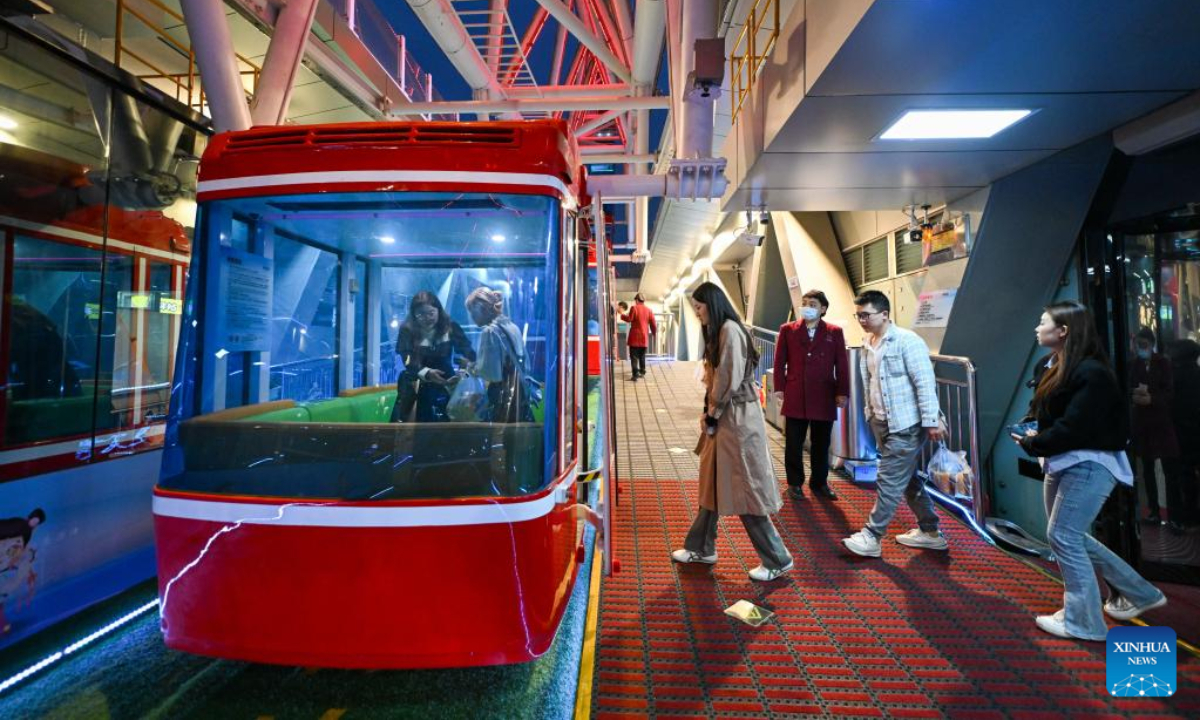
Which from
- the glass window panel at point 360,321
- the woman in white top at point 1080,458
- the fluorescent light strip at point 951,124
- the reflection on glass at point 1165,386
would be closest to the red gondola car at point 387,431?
the glass window panel at point 360,321

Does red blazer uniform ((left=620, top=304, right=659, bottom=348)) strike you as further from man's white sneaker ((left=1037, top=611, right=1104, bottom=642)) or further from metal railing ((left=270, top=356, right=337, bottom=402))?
man's white sneaker ((left=1037, top=611, right=1104, bottom=642))

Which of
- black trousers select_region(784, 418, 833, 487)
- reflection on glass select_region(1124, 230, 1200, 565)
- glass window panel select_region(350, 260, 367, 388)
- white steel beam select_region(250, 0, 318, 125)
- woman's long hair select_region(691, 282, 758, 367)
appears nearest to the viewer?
glass window panel select_region(350, 260, 367, 388)

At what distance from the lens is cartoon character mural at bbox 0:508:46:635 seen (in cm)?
283

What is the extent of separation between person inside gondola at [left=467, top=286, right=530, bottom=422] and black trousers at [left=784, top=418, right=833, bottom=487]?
3.52 m

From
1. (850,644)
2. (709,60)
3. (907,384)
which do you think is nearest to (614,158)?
(709,60)

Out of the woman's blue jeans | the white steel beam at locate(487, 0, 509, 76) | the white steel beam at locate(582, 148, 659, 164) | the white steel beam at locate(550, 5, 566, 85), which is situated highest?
the white steel beam at locate(550, 5, 566, 85)

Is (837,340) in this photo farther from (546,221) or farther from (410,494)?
(410,494)

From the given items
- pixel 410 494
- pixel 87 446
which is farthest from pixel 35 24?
pixel 410 494

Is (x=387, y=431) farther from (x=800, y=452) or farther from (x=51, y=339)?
(x=800, y=452)

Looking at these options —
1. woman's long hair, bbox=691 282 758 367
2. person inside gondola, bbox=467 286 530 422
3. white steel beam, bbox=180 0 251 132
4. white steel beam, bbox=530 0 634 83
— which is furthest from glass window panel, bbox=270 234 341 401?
white steel beam, bbox=530 0 634 83

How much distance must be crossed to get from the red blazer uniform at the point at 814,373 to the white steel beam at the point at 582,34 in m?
6.09

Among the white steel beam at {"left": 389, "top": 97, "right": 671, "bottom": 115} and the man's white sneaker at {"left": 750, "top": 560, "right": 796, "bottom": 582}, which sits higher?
the white steel beam at {"left": 389, "top": 97, "right": 671, "bottom": 115}

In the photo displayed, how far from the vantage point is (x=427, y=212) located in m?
2.32

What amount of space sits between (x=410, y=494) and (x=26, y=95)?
362 centimetres
